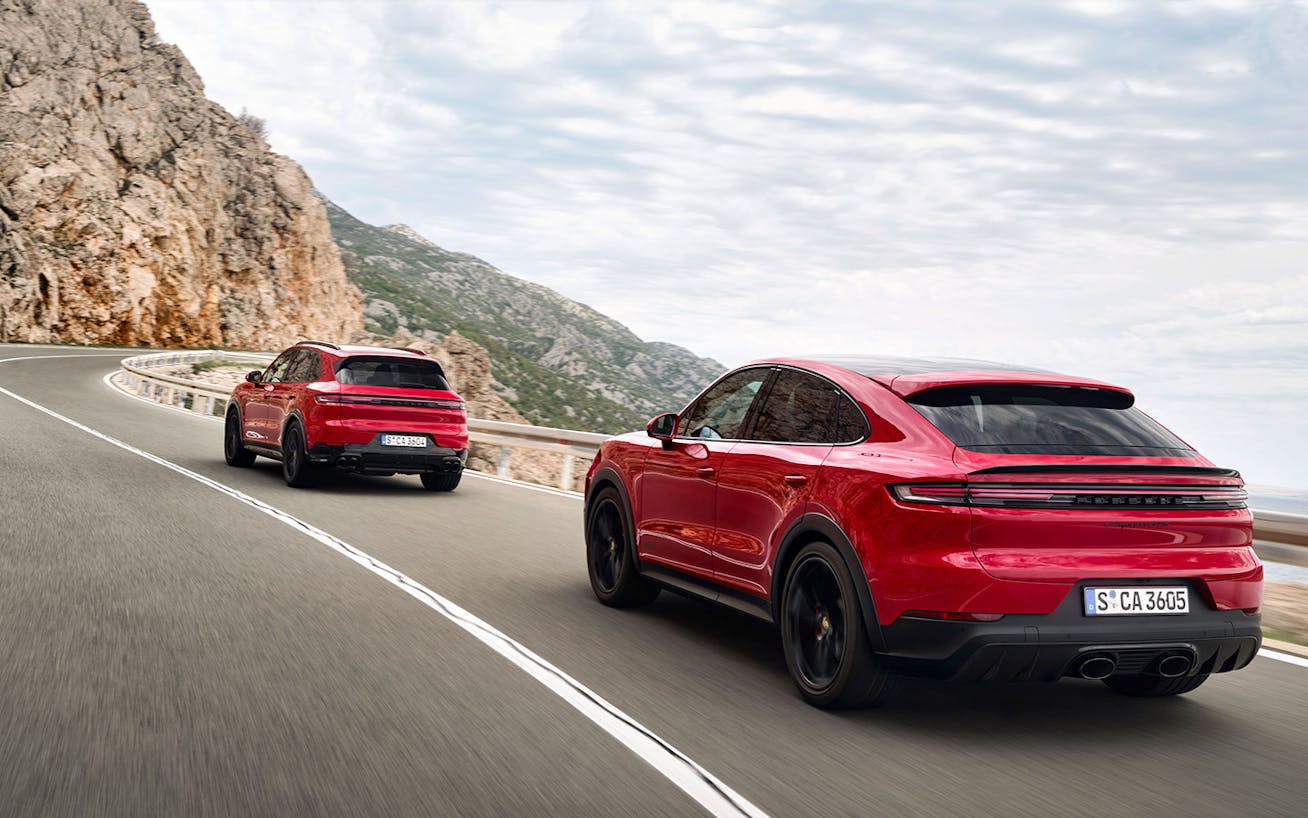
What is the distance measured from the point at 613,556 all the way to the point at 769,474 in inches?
88.2

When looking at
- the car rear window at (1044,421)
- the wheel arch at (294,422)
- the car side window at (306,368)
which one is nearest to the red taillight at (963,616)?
the car rear window at (1044,421)

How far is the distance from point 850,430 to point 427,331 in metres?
162

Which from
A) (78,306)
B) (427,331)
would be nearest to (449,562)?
(78,306)

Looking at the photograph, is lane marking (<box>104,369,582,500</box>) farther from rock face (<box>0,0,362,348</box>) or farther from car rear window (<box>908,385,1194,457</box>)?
rock face (<box>0,0,362,348</box>)

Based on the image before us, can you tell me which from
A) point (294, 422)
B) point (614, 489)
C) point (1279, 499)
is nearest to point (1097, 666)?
point (614, 489)

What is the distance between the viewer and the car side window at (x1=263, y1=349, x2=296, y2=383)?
14877 millimetres

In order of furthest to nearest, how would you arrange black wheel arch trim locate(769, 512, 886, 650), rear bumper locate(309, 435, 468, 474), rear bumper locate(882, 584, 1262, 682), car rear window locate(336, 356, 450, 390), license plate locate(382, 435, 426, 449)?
car rear window locate(336, 356, 450, 390) < license plate locate(382, 435, 426, 449) < rear bumper locate(309, 435, 468, 474) < black wheel arch trim locate(769, 512, 886, 650) < rear bumper locate(882, 584, 1262, 682)

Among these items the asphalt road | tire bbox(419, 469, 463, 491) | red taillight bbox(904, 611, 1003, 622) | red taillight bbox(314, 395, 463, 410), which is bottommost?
tire bbox(419, 469, 463, 491)

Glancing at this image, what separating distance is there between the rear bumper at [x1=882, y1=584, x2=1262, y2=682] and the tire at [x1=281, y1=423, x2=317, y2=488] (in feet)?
32.9

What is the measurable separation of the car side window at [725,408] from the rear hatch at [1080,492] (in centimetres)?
138

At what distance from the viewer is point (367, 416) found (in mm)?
13383

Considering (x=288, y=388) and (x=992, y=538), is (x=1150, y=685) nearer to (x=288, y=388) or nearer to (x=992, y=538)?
(x=992, y=538)

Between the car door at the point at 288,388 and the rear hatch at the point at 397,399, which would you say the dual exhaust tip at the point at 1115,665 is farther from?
the car door at the point at 288,388

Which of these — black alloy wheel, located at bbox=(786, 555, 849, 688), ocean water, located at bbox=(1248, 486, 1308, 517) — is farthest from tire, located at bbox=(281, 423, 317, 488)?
ocean water, located at bbox=(1248, 486, 1308, 517)
